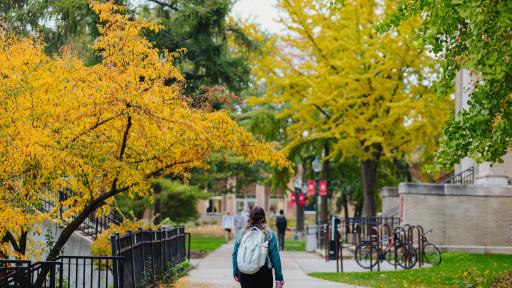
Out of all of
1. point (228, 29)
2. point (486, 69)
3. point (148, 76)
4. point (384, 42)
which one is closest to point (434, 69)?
point (384, 42)

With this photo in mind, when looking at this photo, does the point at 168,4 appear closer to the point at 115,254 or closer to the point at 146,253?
the point at 146,253

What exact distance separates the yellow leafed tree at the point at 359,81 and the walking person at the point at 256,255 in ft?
60.0

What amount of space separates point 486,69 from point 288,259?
Result: 15.6 m

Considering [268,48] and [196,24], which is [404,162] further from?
[196,24]

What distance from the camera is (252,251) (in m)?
8.98

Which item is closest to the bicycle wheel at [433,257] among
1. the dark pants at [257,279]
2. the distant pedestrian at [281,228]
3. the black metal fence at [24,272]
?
the distant pedestrian at [281,228]

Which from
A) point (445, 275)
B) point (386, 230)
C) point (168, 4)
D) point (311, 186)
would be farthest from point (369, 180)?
point (445, 275)

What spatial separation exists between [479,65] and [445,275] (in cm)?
657

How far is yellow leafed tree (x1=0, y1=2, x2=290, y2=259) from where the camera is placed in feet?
39.0

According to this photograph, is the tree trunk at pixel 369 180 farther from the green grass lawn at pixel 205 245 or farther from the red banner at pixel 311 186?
the red banner at pixel 311 186

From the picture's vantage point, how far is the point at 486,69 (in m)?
12.9

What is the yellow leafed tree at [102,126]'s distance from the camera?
39.0 ft

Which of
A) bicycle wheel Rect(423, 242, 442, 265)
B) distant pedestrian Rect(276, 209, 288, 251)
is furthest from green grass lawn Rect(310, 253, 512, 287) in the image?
distant pedestrian Rect(276, 209, 288, 251)

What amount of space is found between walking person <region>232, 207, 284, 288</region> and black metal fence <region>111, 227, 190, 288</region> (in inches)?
113
